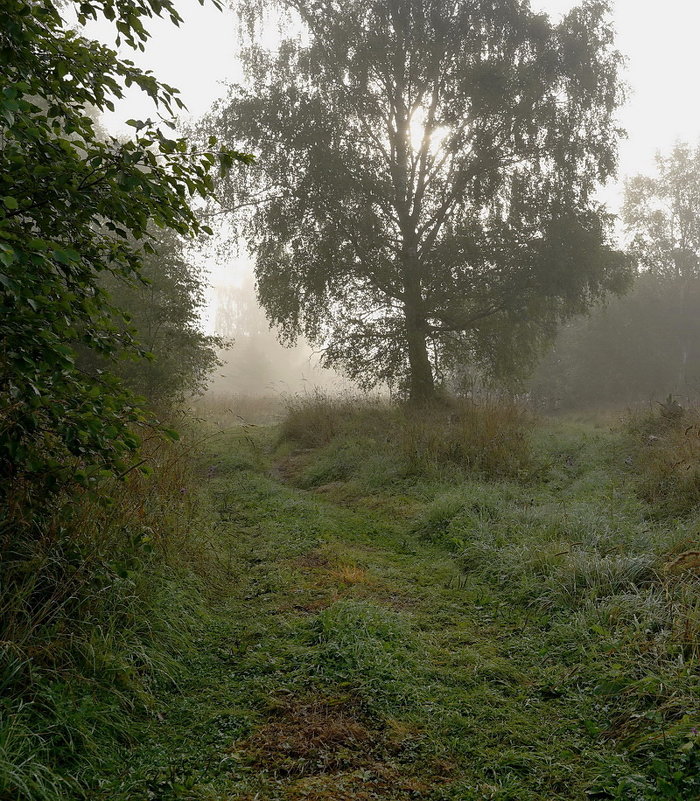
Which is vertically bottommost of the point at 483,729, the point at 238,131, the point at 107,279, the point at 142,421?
the point at 483,729

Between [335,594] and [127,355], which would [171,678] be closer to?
[335,594]

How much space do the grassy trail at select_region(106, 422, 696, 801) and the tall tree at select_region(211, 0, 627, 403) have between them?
9480mm

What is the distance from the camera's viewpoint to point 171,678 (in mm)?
3352

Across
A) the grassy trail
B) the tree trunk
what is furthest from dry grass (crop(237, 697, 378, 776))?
the tree trunk

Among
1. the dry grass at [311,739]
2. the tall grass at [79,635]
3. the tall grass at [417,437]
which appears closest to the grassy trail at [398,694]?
the dry grass at [311,739]

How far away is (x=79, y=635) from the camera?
10.3ft

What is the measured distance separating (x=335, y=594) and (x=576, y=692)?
1.97 meters

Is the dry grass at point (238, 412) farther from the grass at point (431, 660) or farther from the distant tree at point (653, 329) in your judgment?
the distant tree at point (653, 329)

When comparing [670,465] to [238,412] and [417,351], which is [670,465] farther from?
[238,412]

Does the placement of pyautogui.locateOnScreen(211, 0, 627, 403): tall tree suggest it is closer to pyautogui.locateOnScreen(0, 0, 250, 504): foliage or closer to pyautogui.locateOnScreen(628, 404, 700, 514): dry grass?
pyautogui.locateOnScreen(628, 404, 700, 514): dry grass

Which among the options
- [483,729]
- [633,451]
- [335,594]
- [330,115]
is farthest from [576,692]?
[330,115]

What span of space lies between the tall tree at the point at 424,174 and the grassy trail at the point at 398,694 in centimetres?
948

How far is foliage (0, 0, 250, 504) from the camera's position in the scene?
246cm

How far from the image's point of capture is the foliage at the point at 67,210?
246 centimetres
